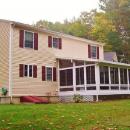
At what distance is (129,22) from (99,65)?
29503mm

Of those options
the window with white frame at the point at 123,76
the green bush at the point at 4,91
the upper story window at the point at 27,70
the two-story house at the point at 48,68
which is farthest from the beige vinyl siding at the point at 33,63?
the window with white frame at the point at 123,76

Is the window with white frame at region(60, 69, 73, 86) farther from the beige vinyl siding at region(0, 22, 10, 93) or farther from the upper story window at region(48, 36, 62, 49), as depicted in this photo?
the beige vinyl siding at region(0, 22, 10, 93)

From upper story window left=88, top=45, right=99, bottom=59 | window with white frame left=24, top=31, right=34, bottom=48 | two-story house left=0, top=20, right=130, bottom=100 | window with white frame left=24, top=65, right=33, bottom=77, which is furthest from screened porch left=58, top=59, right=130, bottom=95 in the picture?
upper story window left=88, top=45, right=99, bottom=59

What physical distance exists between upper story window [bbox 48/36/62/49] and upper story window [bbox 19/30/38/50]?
74.6 inches

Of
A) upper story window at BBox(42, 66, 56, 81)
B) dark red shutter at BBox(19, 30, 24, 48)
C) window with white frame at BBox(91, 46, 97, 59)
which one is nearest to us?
dark red shutter at BBox(19, 30, 24, 48)

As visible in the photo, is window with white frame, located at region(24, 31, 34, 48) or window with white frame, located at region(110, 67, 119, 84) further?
window with white frame, located at region(110, 67, 119, 84)

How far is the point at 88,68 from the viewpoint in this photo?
2884 cm

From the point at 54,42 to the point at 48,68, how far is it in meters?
2.73

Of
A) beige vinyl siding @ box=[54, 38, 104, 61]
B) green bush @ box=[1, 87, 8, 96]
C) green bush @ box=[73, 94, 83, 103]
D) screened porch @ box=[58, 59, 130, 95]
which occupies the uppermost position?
beige vinyl siding @ box=[54, 38, 104, 61]

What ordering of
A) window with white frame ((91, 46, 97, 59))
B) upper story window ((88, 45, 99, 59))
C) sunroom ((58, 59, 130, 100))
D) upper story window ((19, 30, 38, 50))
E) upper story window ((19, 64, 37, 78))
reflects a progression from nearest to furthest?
upper story window ((19, 64, 37, 78)) → upper story window ((19, 30, 38, 50)) → sunroom ((58, 59, 130, 100)) → upper story window ((88, 45, 99, 59)) → window with white frame ((91, 46, 97, 59))

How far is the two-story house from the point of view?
84.7 ft

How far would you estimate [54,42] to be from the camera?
2992 cm

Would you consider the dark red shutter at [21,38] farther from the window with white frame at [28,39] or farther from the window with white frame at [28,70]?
the window with white frame at [28,70]

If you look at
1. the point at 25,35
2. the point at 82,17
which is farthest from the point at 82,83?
the point at 82,17
